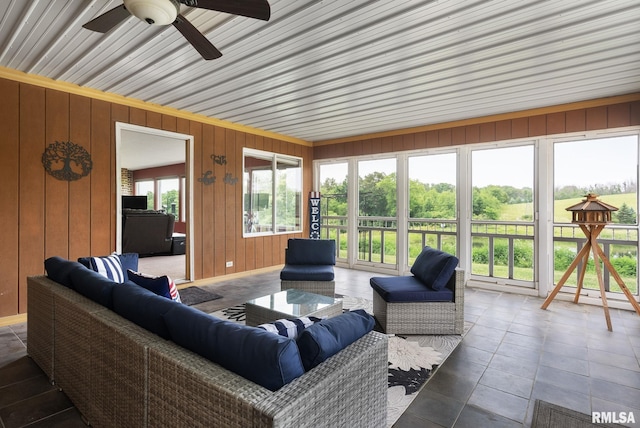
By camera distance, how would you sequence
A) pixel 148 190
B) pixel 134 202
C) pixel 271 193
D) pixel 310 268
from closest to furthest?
pixel 310 268 → pixel 271 193 → pixel 134 202 → pixel 148 190

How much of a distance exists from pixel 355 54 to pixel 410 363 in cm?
281

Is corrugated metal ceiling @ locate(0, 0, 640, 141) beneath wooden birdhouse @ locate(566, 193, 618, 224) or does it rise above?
above

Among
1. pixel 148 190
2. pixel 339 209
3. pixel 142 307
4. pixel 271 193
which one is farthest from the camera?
pixel 148 190

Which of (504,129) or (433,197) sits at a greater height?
(504,129)

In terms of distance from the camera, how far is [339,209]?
6949 millimetres

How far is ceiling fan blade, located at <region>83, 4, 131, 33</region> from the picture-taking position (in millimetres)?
1892

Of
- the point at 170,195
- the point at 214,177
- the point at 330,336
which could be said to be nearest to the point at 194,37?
the point at 330,336

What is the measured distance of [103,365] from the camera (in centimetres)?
166

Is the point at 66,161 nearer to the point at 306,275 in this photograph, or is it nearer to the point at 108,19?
the point at 108,19

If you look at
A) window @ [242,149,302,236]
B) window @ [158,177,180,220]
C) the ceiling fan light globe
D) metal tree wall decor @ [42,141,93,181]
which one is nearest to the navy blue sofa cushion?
the ceiling fan light globe

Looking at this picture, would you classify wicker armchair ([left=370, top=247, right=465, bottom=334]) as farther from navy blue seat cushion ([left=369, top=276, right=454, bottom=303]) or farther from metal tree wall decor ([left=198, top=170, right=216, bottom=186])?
metal tree wall decor ([left=198, top=170, right=216, bottom=186])

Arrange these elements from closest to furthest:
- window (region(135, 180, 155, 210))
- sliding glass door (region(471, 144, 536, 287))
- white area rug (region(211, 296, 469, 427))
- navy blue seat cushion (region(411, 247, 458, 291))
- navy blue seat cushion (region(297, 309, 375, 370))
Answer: navy blue seat cushion (region(297, 309, 375, 370)), white area rug (region(211, 296, 469, 427)), navy blue seat cushion (region(411, 247, 458, 291)), sliding glass door (region(471, 144, 536, 287)), window (region(135, 180, 155, 210))

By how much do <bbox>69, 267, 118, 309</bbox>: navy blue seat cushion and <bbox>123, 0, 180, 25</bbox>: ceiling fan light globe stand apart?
155 cm

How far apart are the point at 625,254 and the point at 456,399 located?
148 inches
